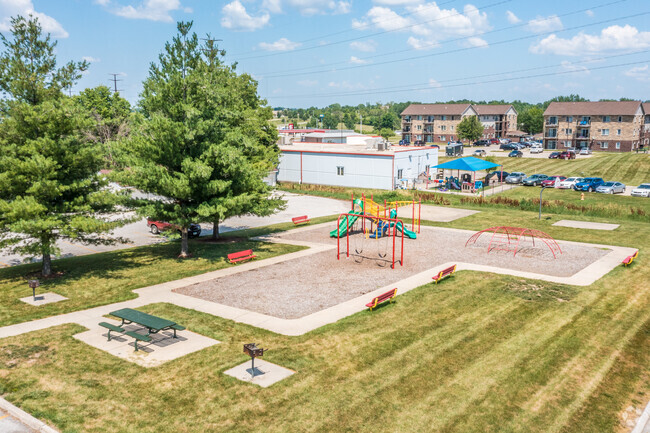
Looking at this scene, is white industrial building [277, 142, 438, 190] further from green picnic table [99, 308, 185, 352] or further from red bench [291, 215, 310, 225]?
green picnic table [99, 308, 185, 352]

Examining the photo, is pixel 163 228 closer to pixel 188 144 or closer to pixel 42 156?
pixel 188 144

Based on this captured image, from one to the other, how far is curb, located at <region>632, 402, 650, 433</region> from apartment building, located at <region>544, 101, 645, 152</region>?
96.4 meters

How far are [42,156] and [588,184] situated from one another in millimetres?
49598

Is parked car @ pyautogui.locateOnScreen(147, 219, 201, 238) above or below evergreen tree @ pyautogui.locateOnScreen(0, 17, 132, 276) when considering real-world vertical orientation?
below

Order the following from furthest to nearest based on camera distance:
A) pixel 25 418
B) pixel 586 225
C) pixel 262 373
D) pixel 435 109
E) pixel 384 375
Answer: pixel 435 109 → pixel 586 225 → pixel 262 373 → pixel 384 375 → pixel 25 418

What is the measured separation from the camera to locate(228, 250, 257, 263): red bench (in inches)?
964

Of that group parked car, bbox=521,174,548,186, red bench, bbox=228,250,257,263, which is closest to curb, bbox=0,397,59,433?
red bench, bbox=228,250,257,263

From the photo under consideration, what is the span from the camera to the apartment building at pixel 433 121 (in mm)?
115562

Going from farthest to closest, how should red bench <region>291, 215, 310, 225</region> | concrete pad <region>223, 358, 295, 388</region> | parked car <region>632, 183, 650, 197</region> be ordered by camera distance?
parked car <region>632, 183, 650, 197</region>, red bench <region>291, 215, 310, 225</region>, concrete pad <region>223, 358, 295, 388</region>

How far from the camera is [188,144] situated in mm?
24188

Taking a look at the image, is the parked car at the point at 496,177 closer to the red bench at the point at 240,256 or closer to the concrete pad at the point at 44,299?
the red bench at the point at 240,256

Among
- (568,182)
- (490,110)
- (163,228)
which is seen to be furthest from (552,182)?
(490,110)

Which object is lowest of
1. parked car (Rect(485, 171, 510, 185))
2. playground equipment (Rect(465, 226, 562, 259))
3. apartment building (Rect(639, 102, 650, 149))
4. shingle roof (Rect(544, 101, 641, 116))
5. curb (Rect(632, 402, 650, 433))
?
curb (Rect(632, 402, 650, 433))

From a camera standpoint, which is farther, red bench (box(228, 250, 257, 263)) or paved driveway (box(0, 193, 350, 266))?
paved driveway (box(0, 193, 350, 266))
